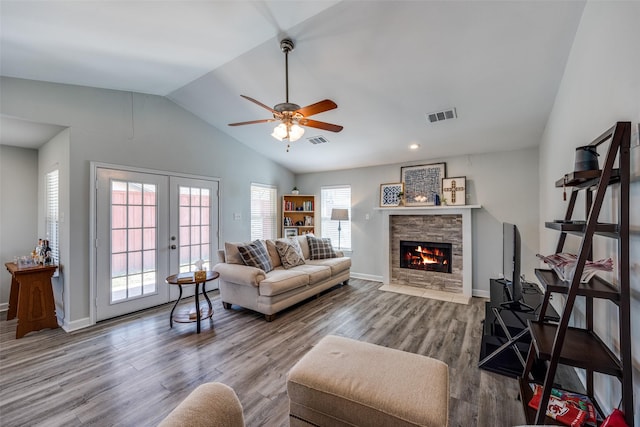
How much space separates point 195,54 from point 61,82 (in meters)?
1.74

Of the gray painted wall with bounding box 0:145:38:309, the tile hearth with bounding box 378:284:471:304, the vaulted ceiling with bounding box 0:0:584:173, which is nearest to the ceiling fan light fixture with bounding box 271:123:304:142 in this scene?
the vaulted ceiling with bounding box 0:0:584:173

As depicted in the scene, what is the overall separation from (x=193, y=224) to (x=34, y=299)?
6.52 feet

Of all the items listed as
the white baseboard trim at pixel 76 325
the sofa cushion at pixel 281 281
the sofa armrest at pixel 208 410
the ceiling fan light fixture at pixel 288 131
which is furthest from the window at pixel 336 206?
the sofa armrest at pixel 208 410

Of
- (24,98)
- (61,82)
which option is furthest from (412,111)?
(24,98)

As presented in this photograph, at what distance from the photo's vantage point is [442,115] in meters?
3.46

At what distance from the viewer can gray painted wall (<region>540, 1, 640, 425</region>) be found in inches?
51.5

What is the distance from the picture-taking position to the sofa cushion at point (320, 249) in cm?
494

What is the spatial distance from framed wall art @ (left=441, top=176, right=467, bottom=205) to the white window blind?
19.0ft

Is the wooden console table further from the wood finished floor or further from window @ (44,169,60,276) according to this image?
window @ (44,169,60,276)

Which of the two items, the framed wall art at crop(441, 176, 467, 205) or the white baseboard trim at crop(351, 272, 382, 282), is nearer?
the framed wall art at crop(441, 176, 467, 205)

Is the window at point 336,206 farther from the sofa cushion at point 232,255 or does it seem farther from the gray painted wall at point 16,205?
the gray painted wall at point 16,205

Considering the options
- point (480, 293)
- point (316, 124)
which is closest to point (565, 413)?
point (316, 124)

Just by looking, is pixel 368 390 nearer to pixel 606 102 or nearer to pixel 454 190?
pixel 606 102

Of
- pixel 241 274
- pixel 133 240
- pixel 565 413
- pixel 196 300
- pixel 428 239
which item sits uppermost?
pixel 133 240
